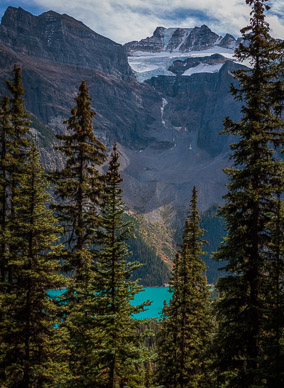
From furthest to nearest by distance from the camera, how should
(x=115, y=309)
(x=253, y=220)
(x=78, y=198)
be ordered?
1. (x=78, y=198)
2. (x=253, y=220)
3. (x=115, y=309)

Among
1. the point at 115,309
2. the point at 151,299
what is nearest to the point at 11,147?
the point at 115,309

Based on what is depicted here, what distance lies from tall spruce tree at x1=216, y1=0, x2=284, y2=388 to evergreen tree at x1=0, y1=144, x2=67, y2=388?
7472 mm

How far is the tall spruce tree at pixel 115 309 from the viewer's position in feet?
35.5

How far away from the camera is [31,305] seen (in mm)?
15016

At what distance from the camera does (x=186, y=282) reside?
70.9 ft

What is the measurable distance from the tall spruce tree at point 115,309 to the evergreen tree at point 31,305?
4.24m

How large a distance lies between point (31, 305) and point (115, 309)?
5520mm

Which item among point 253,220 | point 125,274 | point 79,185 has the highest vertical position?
point 79,185

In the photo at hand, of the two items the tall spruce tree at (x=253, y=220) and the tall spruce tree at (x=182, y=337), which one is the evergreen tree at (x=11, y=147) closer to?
the tall spruce tree at (x=182, y=337)

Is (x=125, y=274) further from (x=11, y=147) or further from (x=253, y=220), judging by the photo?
(x=11, y=147)

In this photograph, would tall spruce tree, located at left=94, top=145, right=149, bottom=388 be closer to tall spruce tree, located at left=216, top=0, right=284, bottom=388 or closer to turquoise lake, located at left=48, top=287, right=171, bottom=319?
tall spruce tree, located at left=216, top=0, right=284, bottom=388

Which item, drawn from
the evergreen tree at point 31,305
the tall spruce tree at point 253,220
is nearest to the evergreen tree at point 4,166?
the evergreen tree at point 31,305

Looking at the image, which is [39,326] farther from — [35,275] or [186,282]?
[186,282]

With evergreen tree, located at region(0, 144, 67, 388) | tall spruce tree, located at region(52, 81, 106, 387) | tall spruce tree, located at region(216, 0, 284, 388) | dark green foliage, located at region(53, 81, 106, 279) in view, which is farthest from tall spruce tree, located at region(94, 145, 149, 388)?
dark green foliage, located at region(53, 81, 106, 279)
